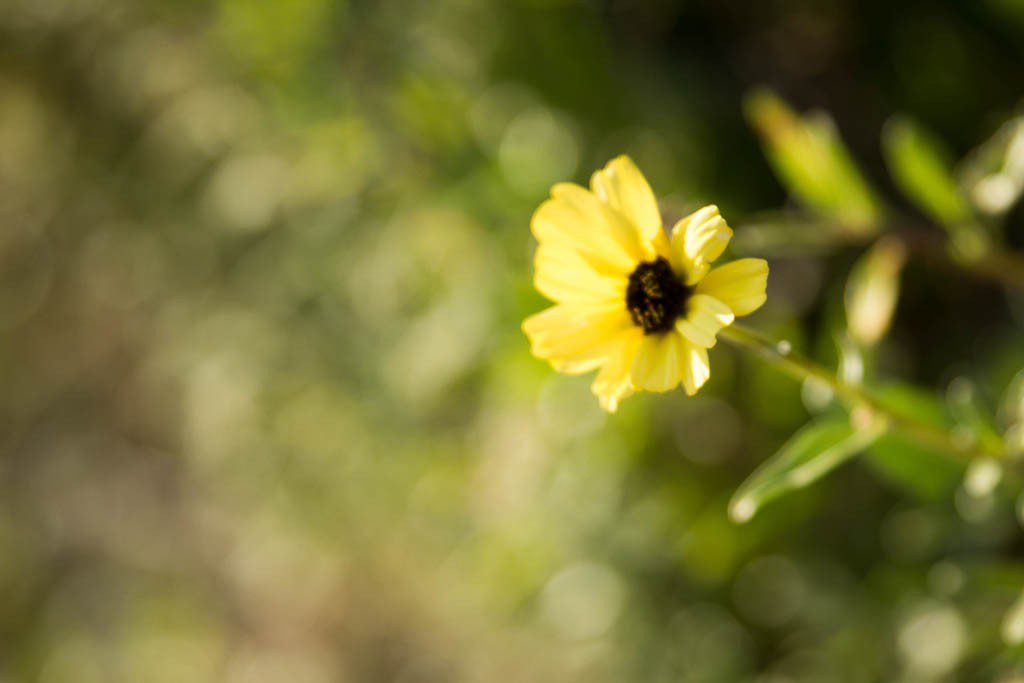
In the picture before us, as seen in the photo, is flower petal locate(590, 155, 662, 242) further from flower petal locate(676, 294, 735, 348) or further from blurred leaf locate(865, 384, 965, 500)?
blurred leaf locate(865, 384, 965, 500)

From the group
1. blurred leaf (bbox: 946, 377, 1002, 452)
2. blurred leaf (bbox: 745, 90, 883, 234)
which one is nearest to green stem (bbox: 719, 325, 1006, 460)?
blurred leaf (bbox: 946, 377, 1002, 452)

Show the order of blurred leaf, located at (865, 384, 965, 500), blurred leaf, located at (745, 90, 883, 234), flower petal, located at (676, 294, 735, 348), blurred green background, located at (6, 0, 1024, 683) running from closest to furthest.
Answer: flower petal, located at (676, 294, 735, 348) → blurred leaf, located at (865, 384, 965, 500) → blurred leaf, located at (745, 90, 883, 234) → blurred green background, located at (6, 0, 1024, 683)

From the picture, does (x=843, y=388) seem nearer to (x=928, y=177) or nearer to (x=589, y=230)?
(x=589, y=230)

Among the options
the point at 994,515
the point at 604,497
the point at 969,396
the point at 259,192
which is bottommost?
the point at 969,396

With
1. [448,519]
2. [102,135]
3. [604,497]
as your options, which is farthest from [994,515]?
[102,135]

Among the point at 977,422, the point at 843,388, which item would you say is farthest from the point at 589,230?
the point at 977,422

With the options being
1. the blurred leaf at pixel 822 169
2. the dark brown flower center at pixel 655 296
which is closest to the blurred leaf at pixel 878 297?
the blurred leaf at pixel 822 169

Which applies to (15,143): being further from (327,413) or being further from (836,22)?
(836,22)

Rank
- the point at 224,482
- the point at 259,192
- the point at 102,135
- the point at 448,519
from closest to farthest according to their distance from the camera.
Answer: the point at 259,192, the point at 448,519, the point at 102,135, the point at 224,482
